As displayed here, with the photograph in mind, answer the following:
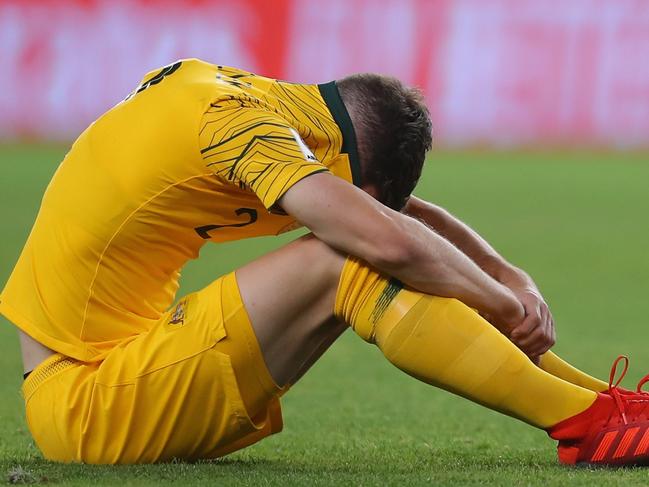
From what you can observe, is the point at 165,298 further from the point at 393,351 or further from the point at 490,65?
the point at 490,65

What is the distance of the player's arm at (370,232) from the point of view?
2311 mm

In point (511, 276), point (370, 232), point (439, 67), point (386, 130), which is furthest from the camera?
point (439, 67)

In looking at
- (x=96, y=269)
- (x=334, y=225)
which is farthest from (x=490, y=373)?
(x=96, y=269)

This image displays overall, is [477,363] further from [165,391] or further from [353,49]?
[353,49]

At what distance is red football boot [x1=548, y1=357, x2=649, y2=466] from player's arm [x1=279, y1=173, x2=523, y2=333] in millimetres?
378

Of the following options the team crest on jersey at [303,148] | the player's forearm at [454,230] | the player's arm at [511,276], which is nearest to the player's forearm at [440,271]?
the player's arm at [511,276]

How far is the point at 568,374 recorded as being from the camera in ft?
8.92

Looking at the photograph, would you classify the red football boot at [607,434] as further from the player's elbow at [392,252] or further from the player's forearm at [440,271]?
the player's elbow at [392,252]

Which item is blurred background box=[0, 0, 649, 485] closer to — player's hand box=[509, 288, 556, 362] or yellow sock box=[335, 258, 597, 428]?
player's hand box=[509, 288, 556, 362]

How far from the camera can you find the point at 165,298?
2.74 meters

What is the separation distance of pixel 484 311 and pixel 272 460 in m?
0.64

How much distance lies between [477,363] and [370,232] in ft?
1.09

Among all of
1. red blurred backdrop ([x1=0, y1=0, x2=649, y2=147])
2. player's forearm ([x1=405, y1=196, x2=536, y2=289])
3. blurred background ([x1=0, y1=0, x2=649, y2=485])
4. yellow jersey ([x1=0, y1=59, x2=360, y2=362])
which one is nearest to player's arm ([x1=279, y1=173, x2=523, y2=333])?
yellow jersey ([x1=0, y1=59, x2=360, y2=362])

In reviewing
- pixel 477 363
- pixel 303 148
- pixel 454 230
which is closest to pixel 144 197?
pixel 303 148
